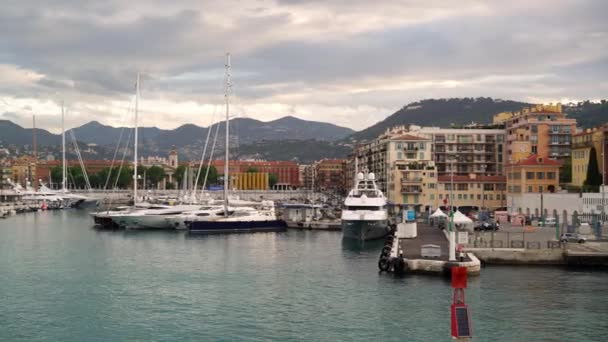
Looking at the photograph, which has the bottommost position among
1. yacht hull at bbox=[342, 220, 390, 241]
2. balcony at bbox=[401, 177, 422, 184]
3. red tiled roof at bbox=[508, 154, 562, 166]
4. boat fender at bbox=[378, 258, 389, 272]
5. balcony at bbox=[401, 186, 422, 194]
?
boat fender at bbox=[378, 258, 389, 272]

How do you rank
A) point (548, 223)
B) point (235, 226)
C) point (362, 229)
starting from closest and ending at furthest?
1. point (362, 229)
2. point (548, 223)
3. point (235, 226)

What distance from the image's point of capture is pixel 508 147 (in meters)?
109

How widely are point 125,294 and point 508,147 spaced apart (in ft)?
262

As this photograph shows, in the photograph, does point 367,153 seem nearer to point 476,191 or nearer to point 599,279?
point 476,191

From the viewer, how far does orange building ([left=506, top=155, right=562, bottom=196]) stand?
87688mm

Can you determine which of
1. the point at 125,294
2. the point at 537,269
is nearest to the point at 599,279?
the point at 537,269

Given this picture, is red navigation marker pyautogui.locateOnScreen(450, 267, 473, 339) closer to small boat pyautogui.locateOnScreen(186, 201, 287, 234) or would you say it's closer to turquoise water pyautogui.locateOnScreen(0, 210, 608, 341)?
turquoise water pyautogui.locateOnScreen(0, 210, 608, 341)

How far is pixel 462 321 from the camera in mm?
15203

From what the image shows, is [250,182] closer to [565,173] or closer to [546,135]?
[546,135]

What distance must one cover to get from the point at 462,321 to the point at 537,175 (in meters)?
77.2

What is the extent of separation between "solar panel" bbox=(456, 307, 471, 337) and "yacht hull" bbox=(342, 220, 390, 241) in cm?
5381

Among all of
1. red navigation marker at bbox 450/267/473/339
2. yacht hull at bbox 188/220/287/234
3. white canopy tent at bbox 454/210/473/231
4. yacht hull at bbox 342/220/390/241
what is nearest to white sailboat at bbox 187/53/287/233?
yacht hull at bbox 188/220/287/234

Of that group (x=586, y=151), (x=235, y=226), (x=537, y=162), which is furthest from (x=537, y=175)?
(x=235, y=226)

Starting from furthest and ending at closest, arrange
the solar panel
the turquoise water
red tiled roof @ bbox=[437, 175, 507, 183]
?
red tiled roof @ bbox=[437, 175, 507, 183] → the turquoise water → the solar panel
